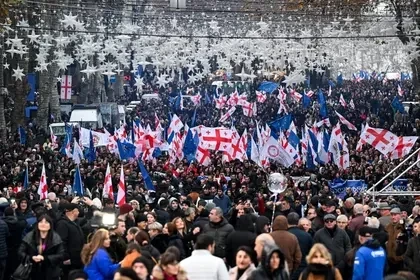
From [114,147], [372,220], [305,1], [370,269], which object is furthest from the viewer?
[305,1]

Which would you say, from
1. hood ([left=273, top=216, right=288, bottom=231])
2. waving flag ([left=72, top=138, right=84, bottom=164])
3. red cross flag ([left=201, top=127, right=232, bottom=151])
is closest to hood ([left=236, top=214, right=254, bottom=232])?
hood ([left=273, top=216, right=288, bottom=231])

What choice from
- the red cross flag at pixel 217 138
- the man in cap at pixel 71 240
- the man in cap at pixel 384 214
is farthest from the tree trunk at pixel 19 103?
the man in cap at pixel 71 240

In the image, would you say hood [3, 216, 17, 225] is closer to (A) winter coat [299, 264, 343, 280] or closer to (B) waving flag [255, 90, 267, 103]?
(A) winter coat [299, 264, 343, 280]

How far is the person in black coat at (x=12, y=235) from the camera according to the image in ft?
50.0

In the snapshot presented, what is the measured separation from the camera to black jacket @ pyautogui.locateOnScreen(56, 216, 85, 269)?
1426 cm

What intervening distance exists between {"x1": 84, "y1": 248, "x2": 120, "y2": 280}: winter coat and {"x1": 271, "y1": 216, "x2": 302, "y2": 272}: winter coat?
Answer: 6.47 ft

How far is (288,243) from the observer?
12.9 m

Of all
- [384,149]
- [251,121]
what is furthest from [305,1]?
[384,149]

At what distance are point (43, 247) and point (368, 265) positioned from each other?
11.7ft

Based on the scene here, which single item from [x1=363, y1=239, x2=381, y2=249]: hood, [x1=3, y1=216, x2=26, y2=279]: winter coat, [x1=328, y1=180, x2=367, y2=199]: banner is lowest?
[x1=328, y1=180, x2=367, y2=199]: banner

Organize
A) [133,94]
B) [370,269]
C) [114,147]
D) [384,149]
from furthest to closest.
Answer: [133,94], [114,147], [384,149], [370,269]

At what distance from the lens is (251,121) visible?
170 ft

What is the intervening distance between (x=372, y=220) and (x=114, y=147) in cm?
2152

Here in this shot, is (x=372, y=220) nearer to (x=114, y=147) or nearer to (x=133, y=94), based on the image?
(x=114, y=147)
